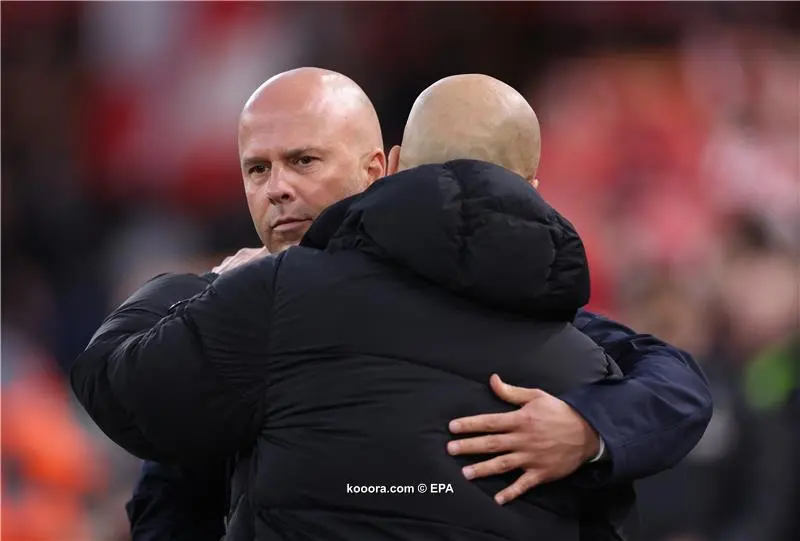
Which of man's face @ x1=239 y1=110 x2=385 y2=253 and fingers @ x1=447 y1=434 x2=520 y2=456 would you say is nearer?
fingers @ x1=447 y1=434 x2=520 y2=456

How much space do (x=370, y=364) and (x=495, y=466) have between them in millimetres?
176

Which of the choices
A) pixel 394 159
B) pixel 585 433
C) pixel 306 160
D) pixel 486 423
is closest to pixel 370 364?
pixel 486 423

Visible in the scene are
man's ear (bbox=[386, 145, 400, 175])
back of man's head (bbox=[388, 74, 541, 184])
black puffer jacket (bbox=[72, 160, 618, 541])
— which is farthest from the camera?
man's ear (bbox=[386, 145, 400, 175])

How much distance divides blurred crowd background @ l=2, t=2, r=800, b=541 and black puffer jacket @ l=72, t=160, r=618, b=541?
2.75m

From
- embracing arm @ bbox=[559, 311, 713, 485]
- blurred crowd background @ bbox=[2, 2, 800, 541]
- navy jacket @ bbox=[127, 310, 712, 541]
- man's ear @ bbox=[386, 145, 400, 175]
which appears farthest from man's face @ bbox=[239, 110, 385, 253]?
blurred crowd background @ bbox=[2, 2, 800, 541]

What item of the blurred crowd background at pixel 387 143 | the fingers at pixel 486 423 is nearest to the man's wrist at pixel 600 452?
the fingers at pixel 486 423

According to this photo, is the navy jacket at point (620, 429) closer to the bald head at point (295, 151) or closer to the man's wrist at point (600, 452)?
the man's wrist at point (600, 452)

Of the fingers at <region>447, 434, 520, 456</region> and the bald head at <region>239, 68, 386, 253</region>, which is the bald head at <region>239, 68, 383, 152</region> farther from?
the fingers at <region>447, 434, 520, 456</region>

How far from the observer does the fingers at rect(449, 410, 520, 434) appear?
132 cm

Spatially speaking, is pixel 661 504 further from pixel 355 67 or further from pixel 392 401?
pixel 392 401

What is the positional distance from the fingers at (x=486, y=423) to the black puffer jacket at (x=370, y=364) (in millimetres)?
12

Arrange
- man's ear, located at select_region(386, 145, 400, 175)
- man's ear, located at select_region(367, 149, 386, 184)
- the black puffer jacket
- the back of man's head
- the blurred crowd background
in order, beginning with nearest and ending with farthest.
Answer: the black puffer jacket < the back of man's head < man's ear, located at select_region(386, 145, 400, 175) < man's ear, located at select_region(367, 149, 386, 184) < the blurred crowd background

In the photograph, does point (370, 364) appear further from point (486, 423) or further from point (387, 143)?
point (387, 143)

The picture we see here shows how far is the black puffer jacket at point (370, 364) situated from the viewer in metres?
1.30
